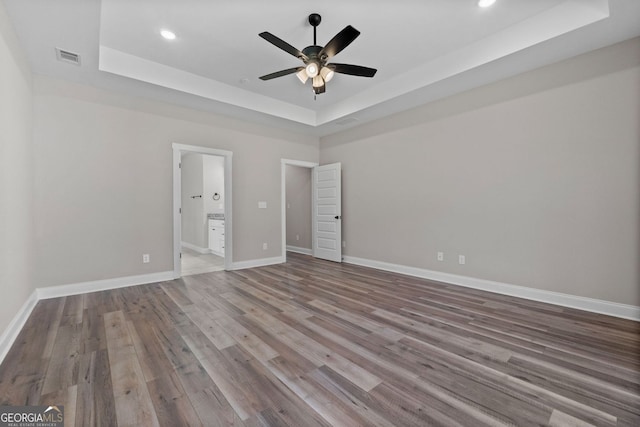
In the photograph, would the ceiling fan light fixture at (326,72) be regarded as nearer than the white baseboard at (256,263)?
Yes

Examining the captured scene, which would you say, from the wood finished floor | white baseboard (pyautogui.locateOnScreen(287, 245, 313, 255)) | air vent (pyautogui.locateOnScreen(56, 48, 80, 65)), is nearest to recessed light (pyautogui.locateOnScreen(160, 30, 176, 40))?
air vent (pyautogui.locateOnScreen(56, 48, 80, 65))

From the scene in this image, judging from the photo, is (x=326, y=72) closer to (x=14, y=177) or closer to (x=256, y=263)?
(x=14, y=177)

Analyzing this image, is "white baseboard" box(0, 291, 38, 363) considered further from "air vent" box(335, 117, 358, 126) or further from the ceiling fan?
"air vent" box(335, 117, 358, 126)

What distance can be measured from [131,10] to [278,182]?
3.49 metres

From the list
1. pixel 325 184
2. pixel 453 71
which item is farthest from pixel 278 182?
pixel 453 71

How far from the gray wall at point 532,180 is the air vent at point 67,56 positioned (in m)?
4.55

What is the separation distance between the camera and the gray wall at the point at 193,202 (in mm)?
7125

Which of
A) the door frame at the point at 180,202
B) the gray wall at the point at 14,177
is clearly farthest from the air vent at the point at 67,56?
the door frame at the point at 180,202

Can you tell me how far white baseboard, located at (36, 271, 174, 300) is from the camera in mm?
3408

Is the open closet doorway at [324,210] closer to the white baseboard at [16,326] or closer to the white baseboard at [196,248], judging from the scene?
the white baseboard at [196,248]

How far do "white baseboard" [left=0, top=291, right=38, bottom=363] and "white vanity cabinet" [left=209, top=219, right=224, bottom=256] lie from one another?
3.40 metres

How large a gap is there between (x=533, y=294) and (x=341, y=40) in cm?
373

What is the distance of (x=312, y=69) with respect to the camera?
9.41ft

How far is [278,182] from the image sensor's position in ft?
18.7
